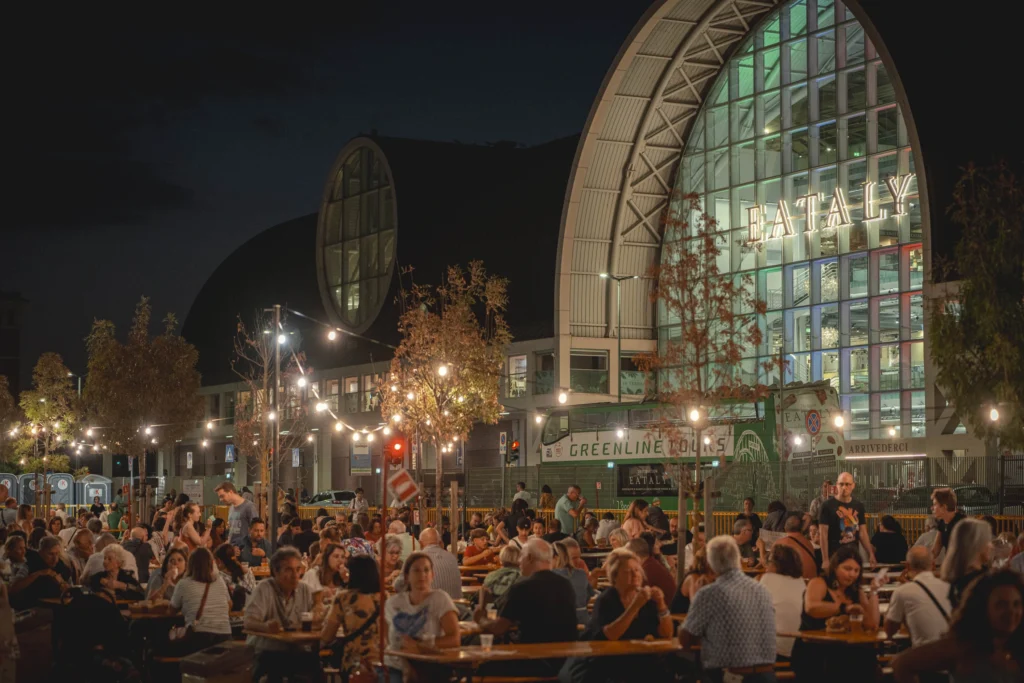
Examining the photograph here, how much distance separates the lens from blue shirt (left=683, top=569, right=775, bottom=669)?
935 centimetres

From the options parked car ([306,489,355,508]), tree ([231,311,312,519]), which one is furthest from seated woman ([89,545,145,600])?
parked car ([306,489,355,508])

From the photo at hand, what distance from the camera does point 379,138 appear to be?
212 feet

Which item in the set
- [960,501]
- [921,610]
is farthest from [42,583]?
[960,501]

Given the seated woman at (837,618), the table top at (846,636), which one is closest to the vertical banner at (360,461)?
the seated woman at (837,618)

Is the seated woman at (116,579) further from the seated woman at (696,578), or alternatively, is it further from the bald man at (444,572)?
the seated woman at (696,578)

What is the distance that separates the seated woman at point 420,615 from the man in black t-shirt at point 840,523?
24.1ft

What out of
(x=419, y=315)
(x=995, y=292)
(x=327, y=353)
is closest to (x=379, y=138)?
(x=327, y=353)

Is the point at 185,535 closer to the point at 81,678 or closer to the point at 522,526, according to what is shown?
the point at 522,526

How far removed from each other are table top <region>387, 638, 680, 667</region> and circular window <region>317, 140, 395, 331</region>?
5337 cm

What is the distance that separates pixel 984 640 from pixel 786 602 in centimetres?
534

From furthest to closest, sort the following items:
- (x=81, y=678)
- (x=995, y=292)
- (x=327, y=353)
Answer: (x=327, y=353), (x=995, y=292), (x=81, y=678)

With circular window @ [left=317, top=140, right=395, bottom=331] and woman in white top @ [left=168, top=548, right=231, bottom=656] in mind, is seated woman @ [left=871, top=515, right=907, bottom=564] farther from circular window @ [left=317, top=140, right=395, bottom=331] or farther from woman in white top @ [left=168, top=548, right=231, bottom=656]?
circular window @ [left=317, top=140, right=395, bottom=331]

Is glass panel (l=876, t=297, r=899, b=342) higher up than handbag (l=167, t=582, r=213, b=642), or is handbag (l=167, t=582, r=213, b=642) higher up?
glass panel (l=876, t=297, r=899, b=342)

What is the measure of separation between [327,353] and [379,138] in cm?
1250
